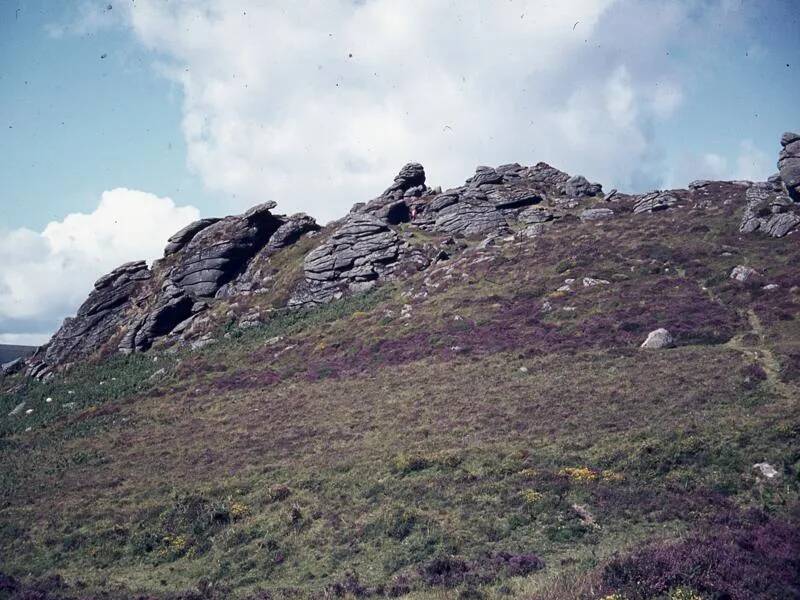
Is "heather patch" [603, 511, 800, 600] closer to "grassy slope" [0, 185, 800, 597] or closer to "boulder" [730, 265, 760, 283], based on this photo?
"grassy slope" [0, 185, 800, 597]

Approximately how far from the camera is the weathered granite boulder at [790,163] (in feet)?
198

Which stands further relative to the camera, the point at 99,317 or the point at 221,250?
the point at 221,250

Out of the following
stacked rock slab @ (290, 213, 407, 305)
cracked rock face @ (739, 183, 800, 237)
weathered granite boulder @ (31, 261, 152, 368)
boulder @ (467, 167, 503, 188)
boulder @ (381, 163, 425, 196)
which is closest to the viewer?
cracked rock face @ (739, 183, 800, 237)

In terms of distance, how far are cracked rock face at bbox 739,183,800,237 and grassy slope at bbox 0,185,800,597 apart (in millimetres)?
3105

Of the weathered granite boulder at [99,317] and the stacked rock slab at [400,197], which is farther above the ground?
the stacked rock slab at [400,197]

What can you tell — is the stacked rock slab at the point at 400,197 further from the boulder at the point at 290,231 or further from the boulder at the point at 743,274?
the boulder at the point at 743,274

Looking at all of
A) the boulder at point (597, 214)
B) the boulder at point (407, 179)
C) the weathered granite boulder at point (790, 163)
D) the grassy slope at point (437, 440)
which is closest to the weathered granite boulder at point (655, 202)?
the boulder at point (597, 214)

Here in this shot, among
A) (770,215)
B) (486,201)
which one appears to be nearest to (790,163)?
(770,215)

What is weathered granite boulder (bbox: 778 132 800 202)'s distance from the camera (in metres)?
60.5

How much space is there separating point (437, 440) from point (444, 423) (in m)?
2.44

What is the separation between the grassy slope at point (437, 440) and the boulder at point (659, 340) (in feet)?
3.37

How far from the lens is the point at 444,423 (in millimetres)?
27875

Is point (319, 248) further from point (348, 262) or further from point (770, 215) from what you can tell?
point (770, 215)

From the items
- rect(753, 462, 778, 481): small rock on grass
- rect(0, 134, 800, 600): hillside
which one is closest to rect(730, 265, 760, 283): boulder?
rect(0, 134, 800, 600): hillside
